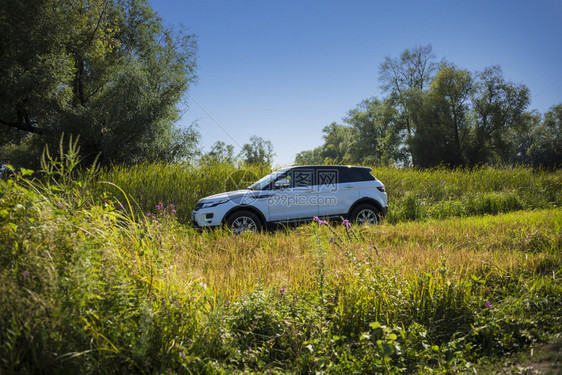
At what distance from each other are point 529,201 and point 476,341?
12.2m

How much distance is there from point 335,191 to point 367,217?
1184mm

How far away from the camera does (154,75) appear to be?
19.4 m

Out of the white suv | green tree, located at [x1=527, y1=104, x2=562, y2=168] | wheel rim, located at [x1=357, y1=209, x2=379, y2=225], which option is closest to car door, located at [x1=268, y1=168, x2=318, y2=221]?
the white suv

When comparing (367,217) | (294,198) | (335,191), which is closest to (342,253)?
(294,198)

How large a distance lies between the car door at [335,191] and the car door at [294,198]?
8.1 inches

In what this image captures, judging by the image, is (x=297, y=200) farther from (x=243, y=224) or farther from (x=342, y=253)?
(x=342, y=253)

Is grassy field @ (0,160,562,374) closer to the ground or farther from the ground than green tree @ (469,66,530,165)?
closer to the ground

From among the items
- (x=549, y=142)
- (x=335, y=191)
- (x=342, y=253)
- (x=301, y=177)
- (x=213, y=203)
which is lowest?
(x=342, y=253)

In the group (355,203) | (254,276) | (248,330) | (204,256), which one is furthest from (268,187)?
(248,330)

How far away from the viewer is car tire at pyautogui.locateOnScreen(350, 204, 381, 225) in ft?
26.2

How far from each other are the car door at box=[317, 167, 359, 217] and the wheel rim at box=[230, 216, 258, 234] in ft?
5.71

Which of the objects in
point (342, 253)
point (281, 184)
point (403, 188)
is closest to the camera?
point (342, 253)

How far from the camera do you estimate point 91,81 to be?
781 inches

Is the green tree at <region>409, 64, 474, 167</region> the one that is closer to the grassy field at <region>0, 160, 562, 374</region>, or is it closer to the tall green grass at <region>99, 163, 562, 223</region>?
the tall green grass at <region>99, 163, 562, 223</region>
